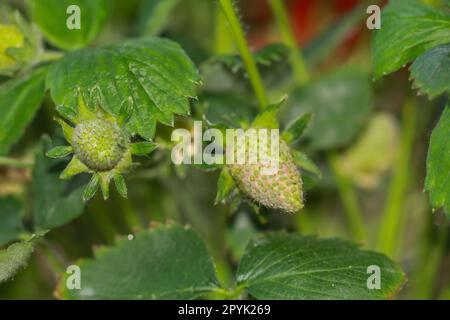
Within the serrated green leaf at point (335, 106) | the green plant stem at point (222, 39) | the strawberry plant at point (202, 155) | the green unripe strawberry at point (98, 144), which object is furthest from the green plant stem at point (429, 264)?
the green unripe strawberry at point (98, 144)

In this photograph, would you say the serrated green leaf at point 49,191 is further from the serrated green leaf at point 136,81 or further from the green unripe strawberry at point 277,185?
the green unripe strawberry at point 277,185

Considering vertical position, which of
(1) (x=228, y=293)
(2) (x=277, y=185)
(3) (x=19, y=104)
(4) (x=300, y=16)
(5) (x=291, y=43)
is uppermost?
(4) (x=300, y=16)

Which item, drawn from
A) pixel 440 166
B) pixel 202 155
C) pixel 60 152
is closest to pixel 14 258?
pixel 60 152

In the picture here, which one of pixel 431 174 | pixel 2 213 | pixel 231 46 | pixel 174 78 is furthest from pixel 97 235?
pixel 431 174

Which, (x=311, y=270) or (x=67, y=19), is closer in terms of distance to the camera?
(x=311, y=270)

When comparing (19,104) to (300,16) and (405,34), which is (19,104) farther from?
(300,16)

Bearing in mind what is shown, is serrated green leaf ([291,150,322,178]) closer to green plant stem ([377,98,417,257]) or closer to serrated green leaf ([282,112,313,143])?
serrated green leaf ([282,112,313,143])

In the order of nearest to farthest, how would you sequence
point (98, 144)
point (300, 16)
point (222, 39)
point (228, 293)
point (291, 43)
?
point (98, 144) → point (228, 293) → point (291, 43) → point (222, 39) → point (300, 16)
